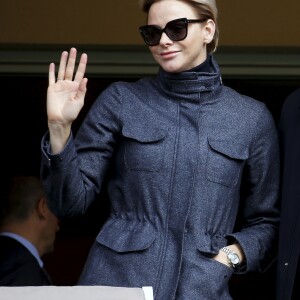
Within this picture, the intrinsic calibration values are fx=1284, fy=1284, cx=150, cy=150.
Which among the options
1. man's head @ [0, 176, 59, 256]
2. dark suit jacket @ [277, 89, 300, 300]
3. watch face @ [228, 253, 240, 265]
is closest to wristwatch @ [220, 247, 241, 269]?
watch face @ [228, 253, 240, 265]

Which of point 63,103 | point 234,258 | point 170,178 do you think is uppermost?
point 63,103

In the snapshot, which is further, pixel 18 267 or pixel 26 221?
pixel 26 221

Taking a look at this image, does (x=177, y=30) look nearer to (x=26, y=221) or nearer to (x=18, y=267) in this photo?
(x=18, y=267)

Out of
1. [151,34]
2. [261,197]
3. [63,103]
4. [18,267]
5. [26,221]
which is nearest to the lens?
[63,103]

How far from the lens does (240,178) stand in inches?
145

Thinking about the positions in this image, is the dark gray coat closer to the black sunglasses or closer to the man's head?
the black sunglasses

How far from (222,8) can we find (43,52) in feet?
2.51

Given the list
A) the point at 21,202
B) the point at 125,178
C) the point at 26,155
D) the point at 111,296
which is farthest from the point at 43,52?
the point at 111,296

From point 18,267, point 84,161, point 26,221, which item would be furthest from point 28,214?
point 84,161

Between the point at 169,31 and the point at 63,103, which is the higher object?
the point at 169,31

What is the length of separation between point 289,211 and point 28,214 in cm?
216

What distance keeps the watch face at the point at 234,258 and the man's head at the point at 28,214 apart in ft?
6.58

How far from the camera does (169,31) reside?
3582 mm

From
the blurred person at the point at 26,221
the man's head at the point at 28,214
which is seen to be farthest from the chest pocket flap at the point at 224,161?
the man's head at the point at 28,214
